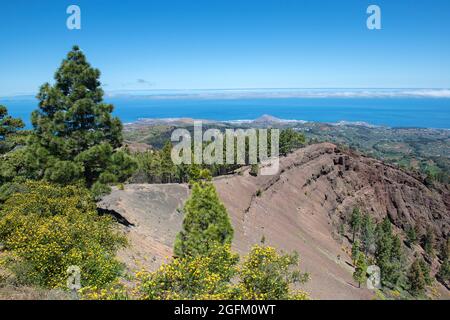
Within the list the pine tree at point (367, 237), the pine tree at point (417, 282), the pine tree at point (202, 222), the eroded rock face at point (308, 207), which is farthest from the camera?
the pine tree at point (367, 237)

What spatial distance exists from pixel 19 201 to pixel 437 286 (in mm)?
88979

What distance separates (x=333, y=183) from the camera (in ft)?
324

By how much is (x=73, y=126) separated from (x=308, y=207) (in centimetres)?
6683

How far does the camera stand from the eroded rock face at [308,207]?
1441 inches

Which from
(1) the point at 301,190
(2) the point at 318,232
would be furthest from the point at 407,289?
(1) the point at 301,190

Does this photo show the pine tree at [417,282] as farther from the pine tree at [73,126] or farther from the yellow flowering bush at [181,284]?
the yellow flowering bush at [181,284]

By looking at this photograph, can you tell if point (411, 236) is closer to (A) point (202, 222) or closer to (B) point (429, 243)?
(B) point (429, 243)

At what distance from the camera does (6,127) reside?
89.9ft

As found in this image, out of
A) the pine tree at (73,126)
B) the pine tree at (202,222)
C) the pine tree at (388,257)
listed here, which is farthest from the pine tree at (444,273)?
the pine tree at (73,126)

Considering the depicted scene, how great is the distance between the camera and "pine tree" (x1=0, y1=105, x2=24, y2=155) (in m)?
27.1

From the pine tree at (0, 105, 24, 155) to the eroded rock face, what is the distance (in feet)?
36.2

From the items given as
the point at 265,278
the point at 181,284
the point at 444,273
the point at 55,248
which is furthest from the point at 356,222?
the point at 55,248

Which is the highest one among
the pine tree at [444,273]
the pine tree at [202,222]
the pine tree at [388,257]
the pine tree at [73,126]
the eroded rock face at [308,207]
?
the pine tree at [73,126]

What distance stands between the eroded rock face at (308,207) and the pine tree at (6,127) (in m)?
11.0
